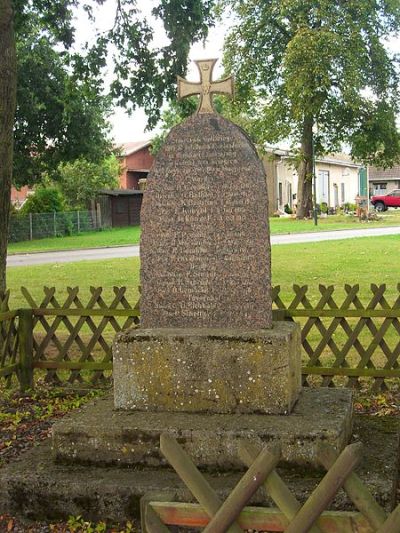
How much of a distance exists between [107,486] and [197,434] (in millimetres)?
621

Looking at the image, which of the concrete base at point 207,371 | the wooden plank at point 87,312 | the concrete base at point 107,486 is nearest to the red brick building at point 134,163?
the wooden plank at point 87,312

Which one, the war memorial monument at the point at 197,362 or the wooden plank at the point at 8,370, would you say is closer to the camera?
the war memorial monument at the point at 197,362

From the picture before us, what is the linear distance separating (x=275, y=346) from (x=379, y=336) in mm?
2649

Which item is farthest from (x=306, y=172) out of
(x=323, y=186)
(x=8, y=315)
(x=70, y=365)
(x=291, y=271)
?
(x=8, y=315)

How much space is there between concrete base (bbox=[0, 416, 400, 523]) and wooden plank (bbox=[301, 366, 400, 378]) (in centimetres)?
243

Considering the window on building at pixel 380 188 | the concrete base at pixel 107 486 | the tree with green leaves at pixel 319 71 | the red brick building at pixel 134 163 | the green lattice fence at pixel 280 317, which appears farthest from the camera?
the window on building at pixel 380 188

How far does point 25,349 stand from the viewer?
7668 mm

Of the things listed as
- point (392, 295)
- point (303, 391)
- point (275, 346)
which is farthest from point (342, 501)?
point (392, 295)

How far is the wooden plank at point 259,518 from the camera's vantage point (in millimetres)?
2219

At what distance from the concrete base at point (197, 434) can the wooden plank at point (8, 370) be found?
2.63 m

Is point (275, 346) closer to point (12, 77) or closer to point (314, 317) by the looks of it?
point (314, 317)

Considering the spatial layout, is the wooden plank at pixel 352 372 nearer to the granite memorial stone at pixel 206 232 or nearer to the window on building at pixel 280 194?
the granite memorial stone at pixel 206 232

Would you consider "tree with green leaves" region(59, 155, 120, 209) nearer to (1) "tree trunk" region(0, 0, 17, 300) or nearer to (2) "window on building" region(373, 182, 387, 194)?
(1) "tree trunk" region(0, 0, 17, 300)

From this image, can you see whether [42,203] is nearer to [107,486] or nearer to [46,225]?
[46,225]
